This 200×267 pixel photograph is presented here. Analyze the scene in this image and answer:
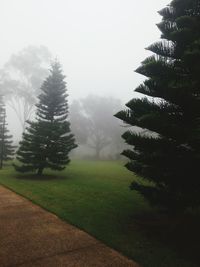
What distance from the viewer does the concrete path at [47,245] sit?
4.85m

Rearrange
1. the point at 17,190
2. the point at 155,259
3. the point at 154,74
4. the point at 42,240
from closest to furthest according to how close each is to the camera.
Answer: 1. the point at 155,259
2. the point at 42,240
3. the point at 154,74
4. the point at 17,190

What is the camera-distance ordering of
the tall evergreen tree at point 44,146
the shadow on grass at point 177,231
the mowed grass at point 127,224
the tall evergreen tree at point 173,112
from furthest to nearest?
the tall evergreen tree at point 44,146
the tall evergreen tree at point 173,112
the shadow on grass at point 177,231
the mowed grass at point 127,224

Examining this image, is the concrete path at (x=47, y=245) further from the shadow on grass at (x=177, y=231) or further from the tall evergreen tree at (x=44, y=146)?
the tall evergreen tree at (x=44, y=146)

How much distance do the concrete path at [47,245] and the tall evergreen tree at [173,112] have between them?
7.92 feet

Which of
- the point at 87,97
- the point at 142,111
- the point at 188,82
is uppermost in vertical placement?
the point at 87,97

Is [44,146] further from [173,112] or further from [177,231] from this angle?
[177,231]

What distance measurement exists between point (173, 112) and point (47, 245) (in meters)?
4.88

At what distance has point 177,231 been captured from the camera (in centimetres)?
691

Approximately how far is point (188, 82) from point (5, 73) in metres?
45.3

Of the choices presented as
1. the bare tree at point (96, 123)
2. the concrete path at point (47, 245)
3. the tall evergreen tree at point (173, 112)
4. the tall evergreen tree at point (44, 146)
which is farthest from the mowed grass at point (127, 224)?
the bare tree at point (96, 123)

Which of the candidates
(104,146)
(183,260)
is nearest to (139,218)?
(183,260)

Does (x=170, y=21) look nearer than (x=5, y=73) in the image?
Yes

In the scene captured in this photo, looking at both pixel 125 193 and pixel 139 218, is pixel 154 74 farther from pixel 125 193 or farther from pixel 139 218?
pixel 125 193

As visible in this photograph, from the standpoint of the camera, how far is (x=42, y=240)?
5859mm
